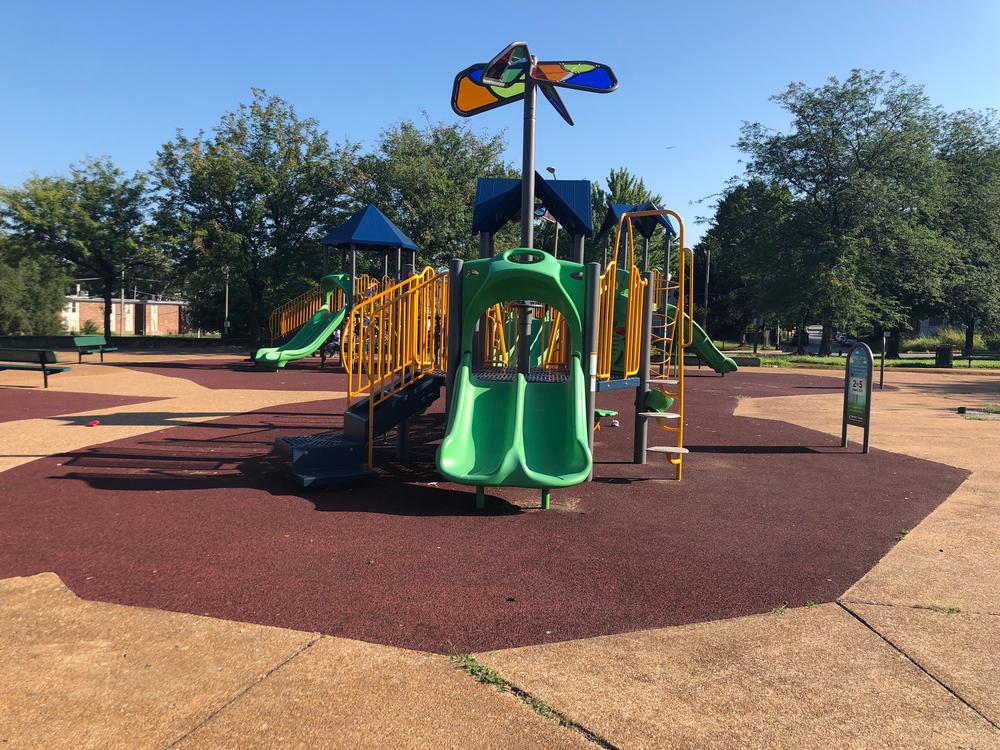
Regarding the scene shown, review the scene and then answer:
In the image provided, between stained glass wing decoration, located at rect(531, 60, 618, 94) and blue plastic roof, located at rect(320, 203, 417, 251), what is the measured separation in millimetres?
13548

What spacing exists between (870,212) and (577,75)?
33064 mm

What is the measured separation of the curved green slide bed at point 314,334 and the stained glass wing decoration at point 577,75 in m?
11.6

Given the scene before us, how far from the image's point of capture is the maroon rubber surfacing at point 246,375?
1757cm

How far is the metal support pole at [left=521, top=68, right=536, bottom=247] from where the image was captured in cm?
761

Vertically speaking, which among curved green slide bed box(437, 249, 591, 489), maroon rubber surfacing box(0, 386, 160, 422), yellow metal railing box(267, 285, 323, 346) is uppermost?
yellow metal railing box(267, 285, 323, 346)

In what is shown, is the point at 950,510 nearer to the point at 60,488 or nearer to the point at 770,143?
the point at 60,488

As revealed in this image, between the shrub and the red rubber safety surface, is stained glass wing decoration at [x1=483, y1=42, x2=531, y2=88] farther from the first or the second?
the shrub

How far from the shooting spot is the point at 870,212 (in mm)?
35188

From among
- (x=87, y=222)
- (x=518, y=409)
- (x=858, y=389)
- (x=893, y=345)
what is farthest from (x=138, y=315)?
(x=518, y=409)

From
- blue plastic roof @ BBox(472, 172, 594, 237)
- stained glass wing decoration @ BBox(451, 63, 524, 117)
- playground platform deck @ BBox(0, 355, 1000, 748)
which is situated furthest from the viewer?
blue plastic roof @ BBox(472, 172, 594, 237)

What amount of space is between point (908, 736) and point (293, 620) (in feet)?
9.59

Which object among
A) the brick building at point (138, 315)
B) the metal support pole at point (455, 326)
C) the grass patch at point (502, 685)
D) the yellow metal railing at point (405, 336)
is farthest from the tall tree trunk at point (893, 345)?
the brick building at point (138, 315)

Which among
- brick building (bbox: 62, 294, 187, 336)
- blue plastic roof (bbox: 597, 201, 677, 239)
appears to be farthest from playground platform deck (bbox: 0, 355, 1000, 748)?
brick building (bbox: 62, 294, 187, 336)

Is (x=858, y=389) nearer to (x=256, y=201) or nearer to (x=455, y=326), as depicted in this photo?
(x=455, y=326)
